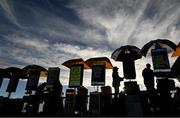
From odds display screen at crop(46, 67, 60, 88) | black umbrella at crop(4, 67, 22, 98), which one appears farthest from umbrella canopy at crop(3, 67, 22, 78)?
odds display screen at crop(46, 67, 60, 88)

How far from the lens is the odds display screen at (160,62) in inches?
365

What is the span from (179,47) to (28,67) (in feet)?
35.2

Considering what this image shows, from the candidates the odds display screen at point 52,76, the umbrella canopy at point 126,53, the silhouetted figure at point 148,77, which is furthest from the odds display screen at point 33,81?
the silhouetted figure at point 148,77

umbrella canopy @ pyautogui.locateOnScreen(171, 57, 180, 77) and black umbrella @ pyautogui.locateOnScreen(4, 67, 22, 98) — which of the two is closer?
umbrella canopy @ pyautogui.locateOnScreen(171, 57, 180, 77)

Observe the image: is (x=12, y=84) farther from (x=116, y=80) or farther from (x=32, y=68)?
(x=116, y=80)

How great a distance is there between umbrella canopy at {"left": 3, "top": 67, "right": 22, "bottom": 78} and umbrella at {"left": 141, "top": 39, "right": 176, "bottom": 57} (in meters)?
9.53

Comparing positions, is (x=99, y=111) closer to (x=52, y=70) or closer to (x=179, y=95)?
(x=179, y=95)

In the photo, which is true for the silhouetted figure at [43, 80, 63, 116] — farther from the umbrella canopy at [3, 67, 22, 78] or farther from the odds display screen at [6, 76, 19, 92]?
the umbrella canopy at [3, 67, 22, 78]

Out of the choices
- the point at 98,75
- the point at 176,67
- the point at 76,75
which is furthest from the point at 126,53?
the point at 76,75

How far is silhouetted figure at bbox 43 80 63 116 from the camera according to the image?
9.81 meters

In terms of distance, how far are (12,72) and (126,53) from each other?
8.95 metres

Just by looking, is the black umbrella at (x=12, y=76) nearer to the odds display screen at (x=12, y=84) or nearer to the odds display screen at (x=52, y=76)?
the odds display screen at (x=12, y=84)

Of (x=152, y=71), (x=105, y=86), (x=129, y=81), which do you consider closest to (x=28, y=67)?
(x=105, y=86)

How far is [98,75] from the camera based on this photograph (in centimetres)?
1109
